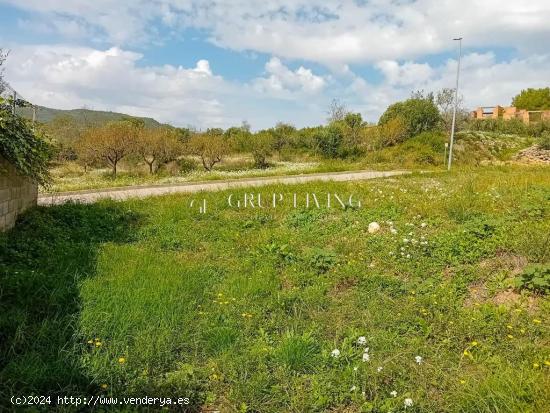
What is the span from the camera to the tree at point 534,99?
61.5 metres

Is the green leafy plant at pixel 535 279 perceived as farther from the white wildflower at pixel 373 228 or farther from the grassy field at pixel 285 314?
the white wildflower at pixel 373 228

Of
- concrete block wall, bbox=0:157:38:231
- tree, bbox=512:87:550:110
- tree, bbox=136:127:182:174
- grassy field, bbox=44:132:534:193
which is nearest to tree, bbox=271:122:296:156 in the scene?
grassy field, bbox=44:132:534:193

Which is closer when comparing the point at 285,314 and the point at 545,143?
the point at 285,314

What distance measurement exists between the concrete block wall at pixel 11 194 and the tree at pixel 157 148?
1866 centimetres

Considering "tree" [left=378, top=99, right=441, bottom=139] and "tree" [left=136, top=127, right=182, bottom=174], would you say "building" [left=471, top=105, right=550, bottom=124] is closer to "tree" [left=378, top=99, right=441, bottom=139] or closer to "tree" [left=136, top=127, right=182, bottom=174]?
"tree" [left=378, top=99, right=441, bottom=139]

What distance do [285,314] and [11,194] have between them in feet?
16.7

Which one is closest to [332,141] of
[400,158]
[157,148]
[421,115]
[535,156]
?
[400,158]

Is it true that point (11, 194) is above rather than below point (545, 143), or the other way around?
below

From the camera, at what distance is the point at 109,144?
24.9 metres

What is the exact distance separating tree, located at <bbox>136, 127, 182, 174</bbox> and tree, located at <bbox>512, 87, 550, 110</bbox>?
185ft

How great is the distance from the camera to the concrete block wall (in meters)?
6.45

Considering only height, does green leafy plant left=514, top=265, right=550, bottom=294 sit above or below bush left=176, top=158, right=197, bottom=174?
below

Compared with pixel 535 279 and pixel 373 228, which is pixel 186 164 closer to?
pixel 373 228

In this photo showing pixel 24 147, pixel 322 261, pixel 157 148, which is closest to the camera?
pixel 322 261
